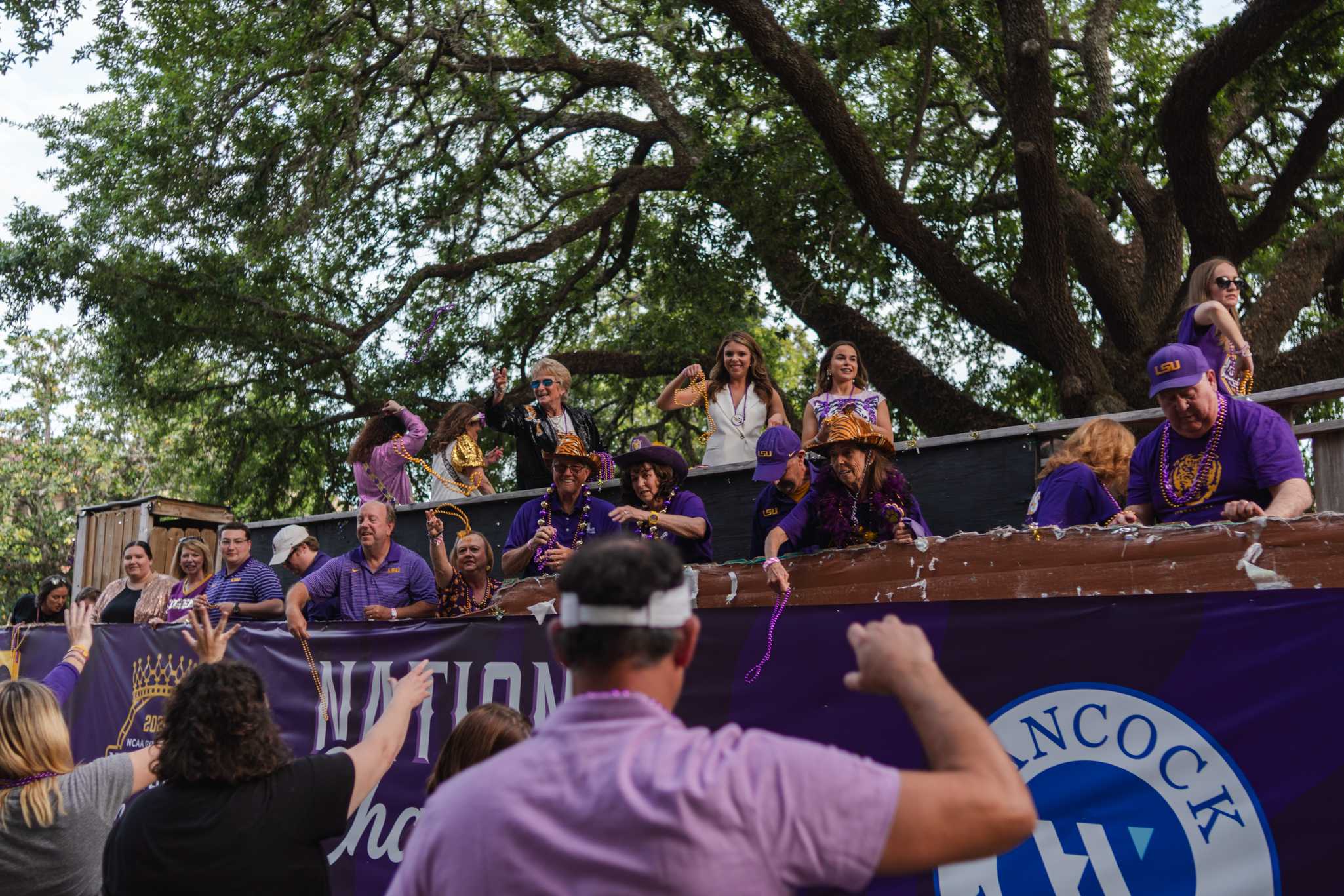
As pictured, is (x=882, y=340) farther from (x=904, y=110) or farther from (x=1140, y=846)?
(x=1140, y=846)

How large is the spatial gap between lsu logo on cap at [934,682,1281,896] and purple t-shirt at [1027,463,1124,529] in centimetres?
150

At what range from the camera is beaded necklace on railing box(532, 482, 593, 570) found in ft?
22.7

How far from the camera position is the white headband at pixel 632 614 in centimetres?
198

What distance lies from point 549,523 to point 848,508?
7.02 ft

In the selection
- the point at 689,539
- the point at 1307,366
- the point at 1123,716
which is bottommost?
the point at 1123,716

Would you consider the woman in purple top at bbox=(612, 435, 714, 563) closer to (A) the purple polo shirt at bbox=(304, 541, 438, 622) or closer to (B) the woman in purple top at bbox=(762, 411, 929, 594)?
(B) the woman in purple top at bbox=(762, 411, 929, 594)

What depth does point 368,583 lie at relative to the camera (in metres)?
7.55

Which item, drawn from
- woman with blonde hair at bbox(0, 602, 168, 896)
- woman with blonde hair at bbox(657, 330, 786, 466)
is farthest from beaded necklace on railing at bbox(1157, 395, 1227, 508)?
woman with blonde hair at bbox(0, 602, 168, 896)

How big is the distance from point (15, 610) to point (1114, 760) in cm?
1081

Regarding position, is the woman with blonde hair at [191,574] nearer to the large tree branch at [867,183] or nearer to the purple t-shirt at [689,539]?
the purple t-shirt at [689,539]

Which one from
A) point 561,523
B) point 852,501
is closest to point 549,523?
point 561,523

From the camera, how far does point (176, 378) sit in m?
15.5

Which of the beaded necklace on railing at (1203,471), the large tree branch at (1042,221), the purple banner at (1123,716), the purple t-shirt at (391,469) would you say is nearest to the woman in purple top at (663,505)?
the purple banner at (1123,716)

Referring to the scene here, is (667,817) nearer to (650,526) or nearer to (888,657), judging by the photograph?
(888,657)
